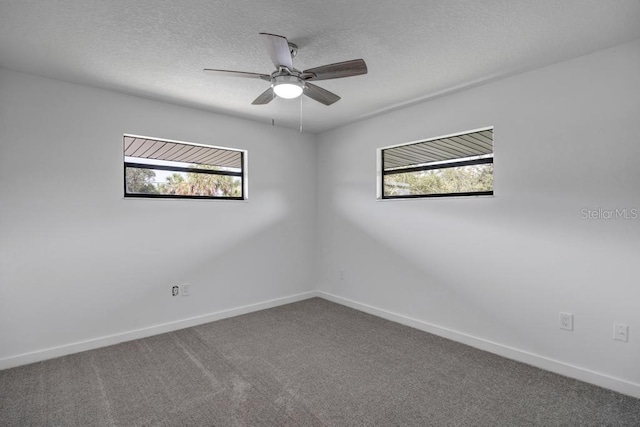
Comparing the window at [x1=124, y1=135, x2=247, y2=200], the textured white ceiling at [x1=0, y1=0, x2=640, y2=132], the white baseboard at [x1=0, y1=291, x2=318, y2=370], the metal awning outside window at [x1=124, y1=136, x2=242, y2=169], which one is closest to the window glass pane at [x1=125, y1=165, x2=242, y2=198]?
the window at [x1=124, y1=135, x2=247, y2=200]

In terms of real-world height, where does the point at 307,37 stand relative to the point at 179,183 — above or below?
above

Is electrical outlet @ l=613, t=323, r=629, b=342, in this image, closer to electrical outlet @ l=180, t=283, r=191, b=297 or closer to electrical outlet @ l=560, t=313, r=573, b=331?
electrical outlet @ l=560, t=313, r=573, b=331

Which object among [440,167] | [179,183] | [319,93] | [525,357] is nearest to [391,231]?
[440,167]

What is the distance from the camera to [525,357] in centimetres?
271

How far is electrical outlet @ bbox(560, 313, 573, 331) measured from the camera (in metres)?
2.49

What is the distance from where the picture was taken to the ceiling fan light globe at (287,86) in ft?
7.00

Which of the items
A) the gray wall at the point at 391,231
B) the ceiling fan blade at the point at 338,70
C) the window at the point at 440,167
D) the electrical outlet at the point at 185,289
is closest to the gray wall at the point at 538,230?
the gray wall at the point at 391,231

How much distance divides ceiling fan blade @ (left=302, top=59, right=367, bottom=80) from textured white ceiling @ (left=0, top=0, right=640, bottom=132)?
26 centimetres

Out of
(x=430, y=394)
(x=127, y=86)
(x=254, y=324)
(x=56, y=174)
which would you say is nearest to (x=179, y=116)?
(x=127, y=86)

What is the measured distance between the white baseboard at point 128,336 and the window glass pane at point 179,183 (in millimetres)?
1397

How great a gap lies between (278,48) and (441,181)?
2.28 m

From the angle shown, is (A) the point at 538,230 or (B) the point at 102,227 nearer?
(A) the point at 538,230

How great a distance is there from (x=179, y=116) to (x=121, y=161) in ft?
2.53

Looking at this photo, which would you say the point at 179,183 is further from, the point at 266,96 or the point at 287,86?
the point at 287,86
